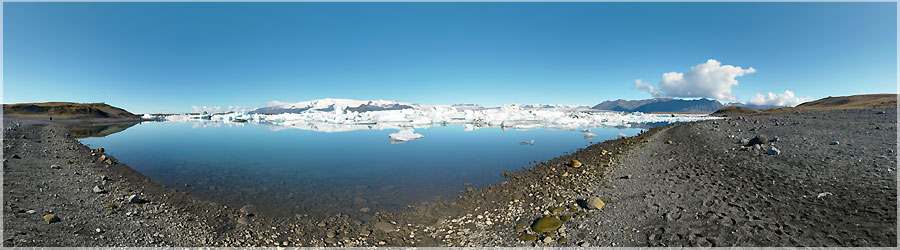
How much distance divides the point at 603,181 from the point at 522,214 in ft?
10.4

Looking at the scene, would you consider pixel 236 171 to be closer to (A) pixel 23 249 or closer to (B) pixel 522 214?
(A) pixel 23 249

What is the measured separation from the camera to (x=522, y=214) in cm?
670

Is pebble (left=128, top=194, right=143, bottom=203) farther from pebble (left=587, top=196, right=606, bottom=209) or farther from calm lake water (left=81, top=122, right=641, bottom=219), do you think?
pebble (left=587, top=196, right=606, bottom=209)

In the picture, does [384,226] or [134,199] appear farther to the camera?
[134,199]

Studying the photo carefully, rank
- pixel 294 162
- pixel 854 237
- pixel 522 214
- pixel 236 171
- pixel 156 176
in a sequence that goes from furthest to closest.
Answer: pixel 294 162 < pixel 236 171 < pixel 156 176 < pixel 522 214 < pixel 854 237

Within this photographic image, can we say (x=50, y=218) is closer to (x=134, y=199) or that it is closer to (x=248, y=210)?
(x=134, y=199)

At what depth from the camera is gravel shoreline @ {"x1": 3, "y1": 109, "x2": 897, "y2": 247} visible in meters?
4.72

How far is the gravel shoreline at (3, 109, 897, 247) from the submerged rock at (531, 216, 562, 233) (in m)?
0.04

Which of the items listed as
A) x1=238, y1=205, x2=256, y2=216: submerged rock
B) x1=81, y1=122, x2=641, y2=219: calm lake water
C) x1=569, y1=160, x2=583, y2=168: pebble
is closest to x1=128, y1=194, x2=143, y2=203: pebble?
x1=81, y1=122, x2=641, y2=219: calm lake water

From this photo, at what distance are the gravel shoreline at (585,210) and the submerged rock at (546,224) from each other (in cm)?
4

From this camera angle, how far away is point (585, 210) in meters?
6.36

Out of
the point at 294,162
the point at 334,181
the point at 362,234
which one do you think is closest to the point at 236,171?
the point at 294,162

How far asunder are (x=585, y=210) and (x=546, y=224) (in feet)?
3.75

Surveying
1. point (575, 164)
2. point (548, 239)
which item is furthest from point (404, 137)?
point (548, 239)
